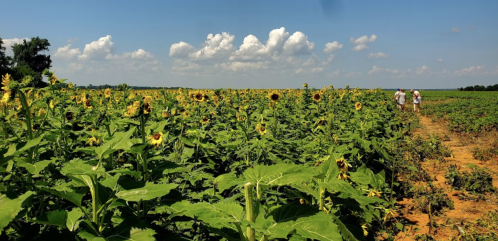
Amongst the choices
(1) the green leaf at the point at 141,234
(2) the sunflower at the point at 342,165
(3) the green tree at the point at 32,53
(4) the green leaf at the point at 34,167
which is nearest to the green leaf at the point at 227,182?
(1) the green leaf at the point at 141,234

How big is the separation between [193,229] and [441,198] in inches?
172

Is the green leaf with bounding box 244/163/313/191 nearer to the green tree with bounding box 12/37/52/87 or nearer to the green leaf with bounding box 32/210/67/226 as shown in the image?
the green leaf with bounding box 32/210/67/226

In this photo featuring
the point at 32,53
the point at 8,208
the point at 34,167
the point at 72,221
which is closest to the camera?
the point at 8,208

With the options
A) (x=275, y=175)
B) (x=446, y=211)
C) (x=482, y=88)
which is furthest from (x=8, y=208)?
(x=482, y=88)

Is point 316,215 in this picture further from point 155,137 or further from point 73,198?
point 155,137

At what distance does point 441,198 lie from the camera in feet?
15.9

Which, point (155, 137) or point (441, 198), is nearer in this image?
point (155, 137)

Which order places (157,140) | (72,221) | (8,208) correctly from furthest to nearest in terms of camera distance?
1. (157,140)
2. (72,221)
3. (8,208)

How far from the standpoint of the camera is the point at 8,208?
3.38 ft

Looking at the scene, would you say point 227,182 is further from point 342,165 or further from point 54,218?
point 342,165

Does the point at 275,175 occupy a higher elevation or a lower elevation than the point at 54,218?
higher

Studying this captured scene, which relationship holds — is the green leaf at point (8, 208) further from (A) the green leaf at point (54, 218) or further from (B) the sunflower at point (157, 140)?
(B) the sunflower at point (157, 140)

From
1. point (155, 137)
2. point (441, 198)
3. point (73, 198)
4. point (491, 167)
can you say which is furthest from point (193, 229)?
point (491, 167)

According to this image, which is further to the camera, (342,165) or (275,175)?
(342,165)
